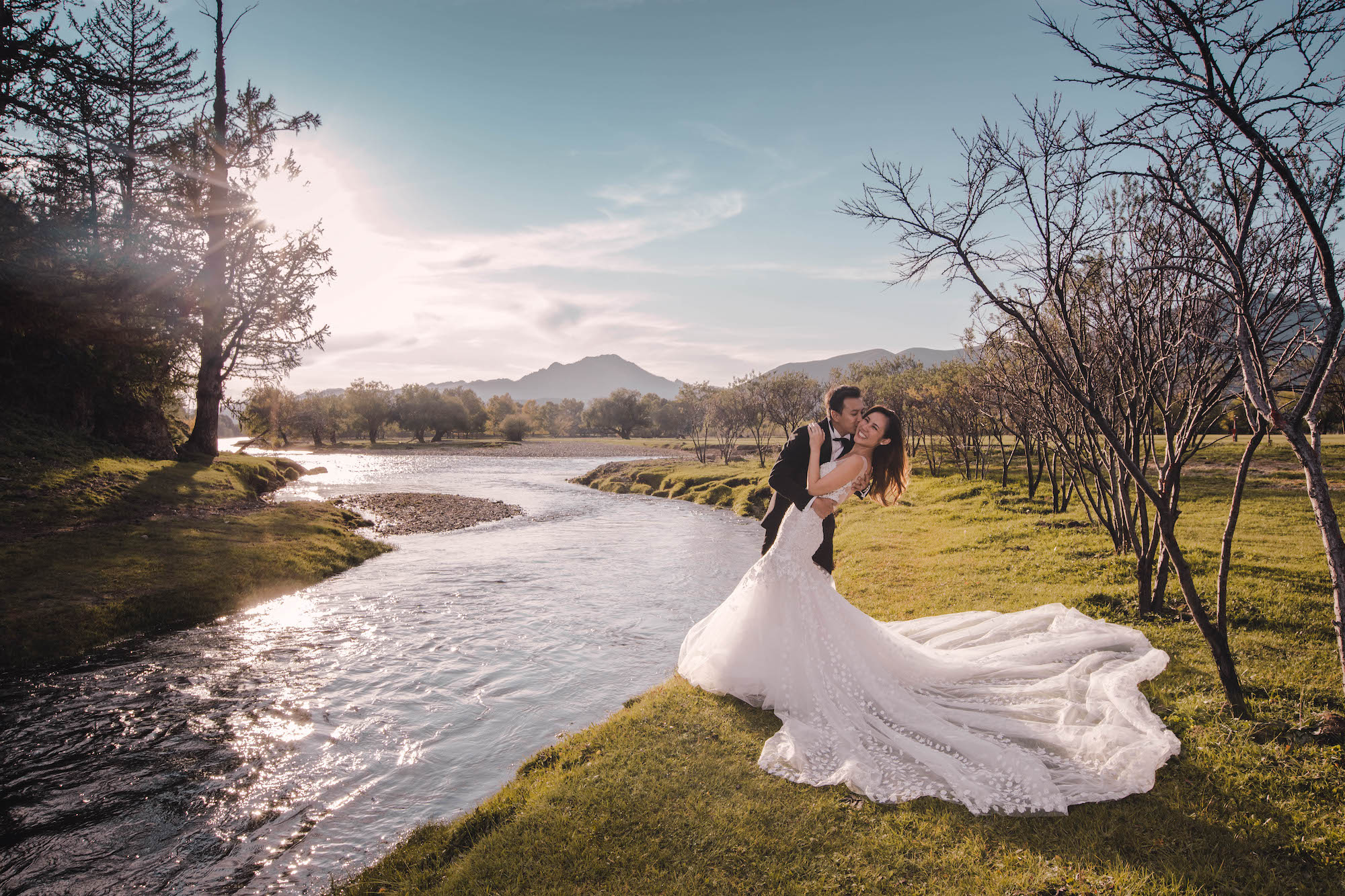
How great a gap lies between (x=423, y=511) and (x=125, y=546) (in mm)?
14587

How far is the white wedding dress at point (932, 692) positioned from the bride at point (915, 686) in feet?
0.05

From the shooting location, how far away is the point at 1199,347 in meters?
7.65

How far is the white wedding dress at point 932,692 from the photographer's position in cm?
482

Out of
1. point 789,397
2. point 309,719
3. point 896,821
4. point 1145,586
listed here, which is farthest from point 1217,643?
point 789,397

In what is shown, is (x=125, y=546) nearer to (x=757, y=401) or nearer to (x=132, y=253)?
(x=132, y=253)

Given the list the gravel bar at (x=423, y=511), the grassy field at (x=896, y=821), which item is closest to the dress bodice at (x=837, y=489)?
the grassy field at (x=896, y=821)

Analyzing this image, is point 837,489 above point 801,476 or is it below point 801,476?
below

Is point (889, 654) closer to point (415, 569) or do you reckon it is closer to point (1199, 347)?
point (1199, 347)

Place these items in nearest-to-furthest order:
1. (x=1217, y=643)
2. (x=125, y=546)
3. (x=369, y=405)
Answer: (x=1217, y=643)
(x=125, y=546)
(x=369, y=405)

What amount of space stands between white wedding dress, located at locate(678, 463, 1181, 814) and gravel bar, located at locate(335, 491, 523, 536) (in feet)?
61.3

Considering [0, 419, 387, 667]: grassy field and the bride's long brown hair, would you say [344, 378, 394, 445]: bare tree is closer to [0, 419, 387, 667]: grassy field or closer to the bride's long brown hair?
[0, 419, 387, 667]: grassy field

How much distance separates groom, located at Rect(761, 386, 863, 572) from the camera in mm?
6617

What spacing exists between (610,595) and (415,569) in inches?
231

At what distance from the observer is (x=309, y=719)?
746 cm
